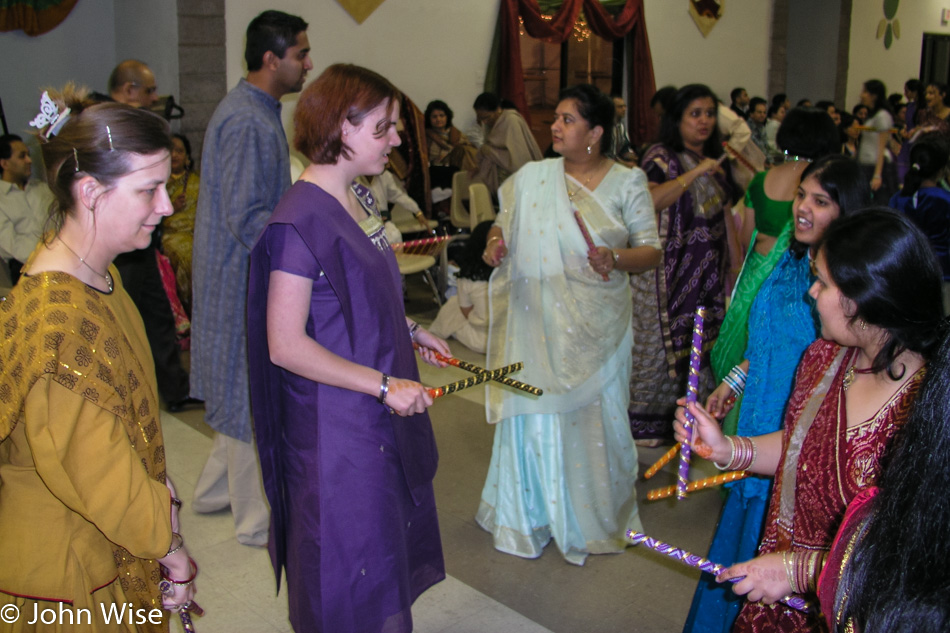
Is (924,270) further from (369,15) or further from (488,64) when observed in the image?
(488,64)

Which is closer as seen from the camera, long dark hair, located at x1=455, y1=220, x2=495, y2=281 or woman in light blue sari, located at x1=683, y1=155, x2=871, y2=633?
woman in light blue sari, located at x1=683, y1=155, x2=871, y2=633

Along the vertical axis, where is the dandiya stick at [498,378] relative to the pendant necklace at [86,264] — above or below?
below

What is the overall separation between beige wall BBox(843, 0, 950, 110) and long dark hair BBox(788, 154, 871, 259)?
10359 mm

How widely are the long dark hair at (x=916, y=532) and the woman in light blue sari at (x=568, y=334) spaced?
65.3 inches

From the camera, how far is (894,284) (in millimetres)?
1257

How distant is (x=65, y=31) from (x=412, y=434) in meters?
5.46

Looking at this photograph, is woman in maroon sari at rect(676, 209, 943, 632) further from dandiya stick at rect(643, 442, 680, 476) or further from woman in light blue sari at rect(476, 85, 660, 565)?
woman in light blue sari at rect(476, 85, 660, 565)

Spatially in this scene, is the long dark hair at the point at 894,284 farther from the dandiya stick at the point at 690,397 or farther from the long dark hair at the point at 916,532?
the long dark hair at the point at 916,532

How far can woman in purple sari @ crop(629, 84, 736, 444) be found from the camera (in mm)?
3234

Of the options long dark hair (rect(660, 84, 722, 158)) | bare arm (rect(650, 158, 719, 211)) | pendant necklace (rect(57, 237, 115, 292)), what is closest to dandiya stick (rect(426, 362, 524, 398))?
pendant necklace (rect(57, 237, 115, 292))

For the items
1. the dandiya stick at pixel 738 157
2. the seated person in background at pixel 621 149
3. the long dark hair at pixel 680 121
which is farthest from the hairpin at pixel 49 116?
the seated person in background at pixel 621 149

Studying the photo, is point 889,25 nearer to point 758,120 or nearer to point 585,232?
point 758,120

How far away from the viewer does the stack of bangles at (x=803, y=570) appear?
123 centimetres

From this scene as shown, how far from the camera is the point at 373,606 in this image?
1.61 meters
